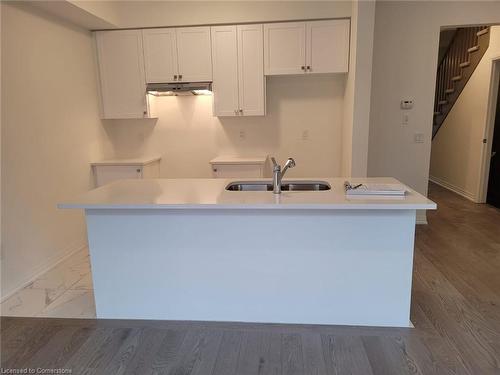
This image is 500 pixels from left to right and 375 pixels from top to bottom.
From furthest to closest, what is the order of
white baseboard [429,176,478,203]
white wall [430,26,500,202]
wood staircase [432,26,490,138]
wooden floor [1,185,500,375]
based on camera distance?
1. white baseboard [429,176,478,203]
2. wood staircase [432,26,490,138]
3. white wall [430,26,500,202]
4. wooden floor [1,185,500,375]

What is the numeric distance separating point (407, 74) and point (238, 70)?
6.57 feet

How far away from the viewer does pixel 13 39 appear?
293 centimetres

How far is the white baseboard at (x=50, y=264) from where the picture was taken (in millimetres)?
2946

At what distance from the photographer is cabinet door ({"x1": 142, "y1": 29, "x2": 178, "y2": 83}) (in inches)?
159

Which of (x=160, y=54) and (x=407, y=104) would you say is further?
(x=407, y=104)

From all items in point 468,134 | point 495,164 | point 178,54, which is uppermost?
point 178,54

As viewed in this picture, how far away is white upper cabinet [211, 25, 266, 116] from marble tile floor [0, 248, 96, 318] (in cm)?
229

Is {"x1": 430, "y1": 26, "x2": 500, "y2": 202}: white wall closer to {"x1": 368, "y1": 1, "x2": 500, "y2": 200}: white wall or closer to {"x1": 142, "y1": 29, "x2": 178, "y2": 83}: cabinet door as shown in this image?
{"x1": 368, "y1": 1, "x2": 500, "y2": 200}: white wall

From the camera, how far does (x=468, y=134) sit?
5.72 metres

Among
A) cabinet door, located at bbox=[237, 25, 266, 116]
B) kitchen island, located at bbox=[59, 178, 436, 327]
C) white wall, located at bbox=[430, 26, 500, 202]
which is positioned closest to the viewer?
kitchen island, located at bbox=[59, 178, 436, 327]

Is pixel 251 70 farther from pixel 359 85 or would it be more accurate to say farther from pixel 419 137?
pixel 419 137

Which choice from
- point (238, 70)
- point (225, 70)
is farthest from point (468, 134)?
point (225, 70)

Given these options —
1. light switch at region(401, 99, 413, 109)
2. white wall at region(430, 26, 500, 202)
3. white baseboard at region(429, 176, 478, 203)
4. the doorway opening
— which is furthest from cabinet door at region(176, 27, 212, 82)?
white baseboard at region(429, 176, 478, 203)

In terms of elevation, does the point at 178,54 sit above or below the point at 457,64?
below
